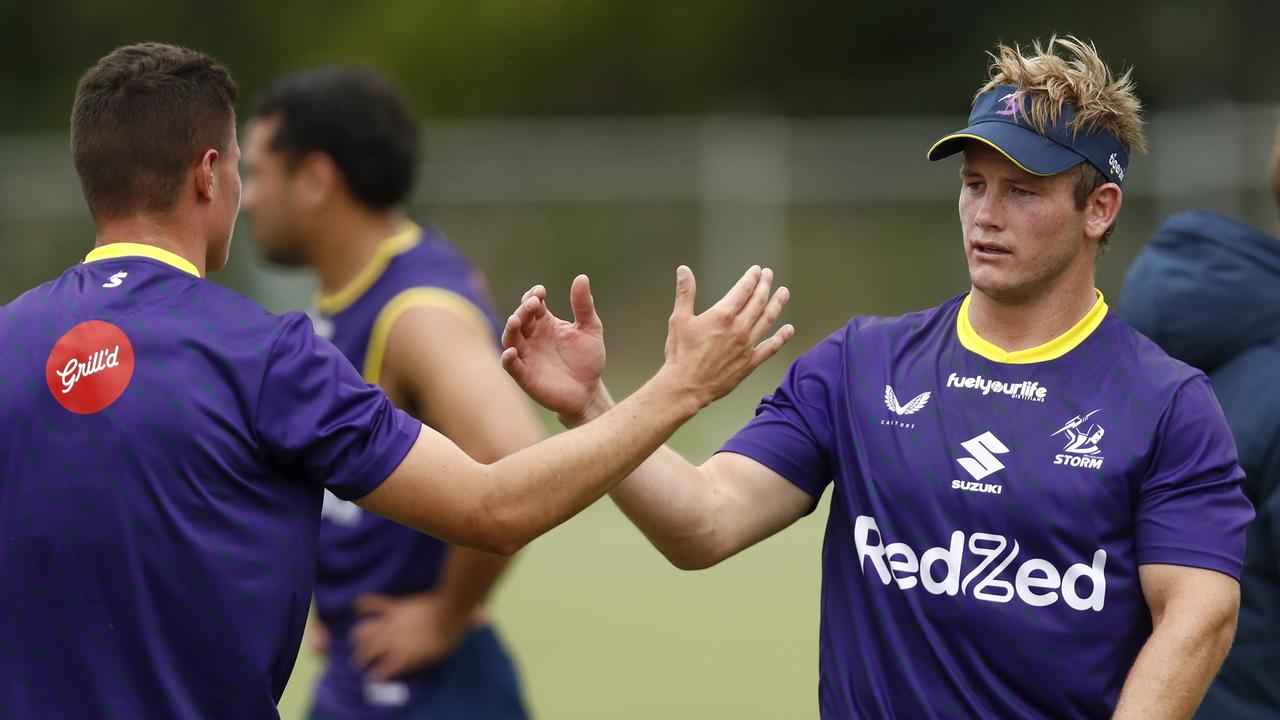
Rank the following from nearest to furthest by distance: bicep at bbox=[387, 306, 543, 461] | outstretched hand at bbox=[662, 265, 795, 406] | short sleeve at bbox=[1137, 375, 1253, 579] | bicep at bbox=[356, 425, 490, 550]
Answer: bicep at bbox=[356, 425, 490, 550] < short sleeve at bbox=[1137, 375, 1253, 579] < outstretched hand at bbox=[662, 265, 795, 406] < bicep at bbox=[387, 306, 543, 461]

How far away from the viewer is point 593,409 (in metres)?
3.41

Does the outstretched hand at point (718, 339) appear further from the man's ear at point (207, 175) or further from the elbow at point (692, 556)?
the man's ear at point (207, 175)

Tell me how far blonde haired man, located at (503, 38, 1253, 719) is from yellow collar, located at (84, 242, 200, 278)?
638mm

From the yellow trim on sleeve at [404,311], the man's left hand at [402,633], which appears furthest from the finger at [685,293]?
the man's left hand at [402,633]

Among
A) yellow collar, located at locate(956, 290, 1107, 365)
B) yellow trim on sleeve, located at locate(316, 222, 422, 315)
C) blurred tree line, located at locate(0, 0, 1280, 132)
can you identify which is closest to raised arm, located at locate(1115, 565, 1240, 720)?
yellow collar, located at locate(956, 290, 1107, 365)

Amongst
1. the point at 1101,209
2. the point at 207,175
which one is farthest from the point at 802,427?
the point at 207,175

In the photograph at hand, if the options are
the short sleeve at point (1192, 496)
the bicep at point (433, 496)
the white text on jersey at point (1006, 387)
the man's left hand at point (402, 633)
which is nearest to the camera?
the bicep at point (433, 496)

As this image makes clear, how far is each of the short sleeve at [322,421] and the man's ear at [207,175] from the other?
0.32 metres

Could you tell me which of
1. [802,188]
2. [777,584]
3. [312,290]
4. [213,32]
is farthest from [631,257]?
[213,32]

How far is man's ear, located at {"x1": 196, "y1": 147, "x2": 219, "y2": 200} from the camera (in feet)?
10.4

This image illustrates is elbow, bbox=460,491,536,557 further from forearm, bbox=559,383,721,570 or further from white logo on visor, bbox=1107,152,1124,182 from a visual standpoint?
white logo on visor, bbox=1107,152,1124,182

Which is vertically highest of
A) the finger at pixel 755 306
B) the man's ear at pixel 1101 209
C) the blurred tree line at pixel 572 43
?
the man's ear at pixel 1101 209

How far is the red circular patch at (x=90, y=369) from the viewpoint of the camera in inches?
115

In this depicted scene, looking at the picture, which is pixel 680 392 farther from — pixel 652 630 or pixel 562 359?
pixel 652 630
